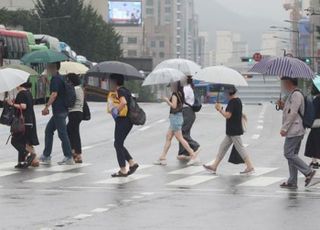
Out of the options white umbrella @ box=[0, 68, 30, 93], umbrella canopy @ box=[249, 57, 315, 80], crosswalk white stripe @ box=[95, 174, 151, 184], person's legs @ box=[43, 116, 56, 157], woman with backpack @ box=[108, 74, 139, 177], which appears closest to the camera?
umbrella canopy @ box=[249, 57, 315, 80]

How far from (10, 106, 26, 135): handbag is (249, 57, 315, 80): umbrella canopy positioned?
4521 mm

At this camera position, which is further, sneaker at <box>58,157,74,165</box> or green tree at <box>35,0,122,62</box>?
green tree at <box>35,0,122,62</box>

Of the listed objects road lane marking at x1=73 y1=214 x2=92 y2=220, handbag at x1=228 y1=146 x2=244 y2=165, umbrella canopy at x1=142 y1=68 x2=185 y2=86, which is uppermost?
umbrella canopy at x1=142 y1=68 x2=185 y2=86

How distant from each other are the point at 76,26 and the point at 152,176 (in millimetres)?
82876

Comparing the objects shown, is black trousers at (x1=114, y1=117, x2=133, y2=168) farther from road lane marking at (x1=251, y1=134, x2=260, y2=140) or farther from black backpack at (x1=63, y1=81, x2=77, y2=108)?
road lane marking at (x1=251, y1=134, x2=260, y2=140)

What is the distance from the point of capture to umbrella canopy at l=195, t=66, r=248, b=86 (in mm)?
16516

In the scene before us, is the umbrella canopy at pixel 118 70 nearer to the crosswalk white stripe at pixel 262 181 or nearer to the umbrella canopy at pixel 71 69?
the umbrella canopy at pixel 71 69

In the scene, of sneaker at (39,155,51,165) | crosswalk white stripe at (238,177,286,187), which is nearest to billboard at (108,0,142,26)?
sneaker at (39,155,51,165)

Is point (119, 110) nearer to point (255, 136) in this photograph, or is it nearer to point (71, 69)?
point (71, 69)

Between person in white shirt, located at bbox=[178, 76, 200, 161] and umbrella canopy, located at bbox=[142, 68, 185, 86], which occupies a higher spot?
umbrella canopy, located at bbox=[142, 68, 185, 86]

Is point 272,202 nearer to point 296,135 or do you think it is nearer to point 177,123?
point 296,135

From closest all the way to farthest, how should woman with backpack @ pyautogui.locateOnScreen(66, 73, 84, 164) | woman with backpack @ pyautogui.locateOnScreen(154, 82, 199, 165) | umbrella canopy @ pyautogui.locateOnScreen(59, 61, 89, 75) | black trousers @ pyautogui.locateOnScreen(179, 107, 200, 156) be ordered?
woman with backpack @ pyautogui.locateOnScreen(66, 73, 84, 164) → woman with backpack @ pyautogui.locateOnScreen(154, 82, 199, 165) → umbrella canopy @ pyautogui.locateOnScreen(59, 61, 89, 75) → black trousers @ pyautogui.locateOnScreen(179, 107, 200, 156)

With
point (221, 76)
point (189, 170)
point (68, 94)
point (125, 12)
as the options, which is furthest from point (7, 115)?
point (125, 12)

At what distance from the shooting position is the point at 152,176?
15578 millimetres
